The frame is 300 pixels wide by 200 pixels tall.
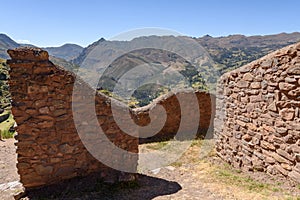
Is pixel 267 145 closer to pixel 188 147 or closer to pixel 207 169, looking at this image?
pixel 207 169

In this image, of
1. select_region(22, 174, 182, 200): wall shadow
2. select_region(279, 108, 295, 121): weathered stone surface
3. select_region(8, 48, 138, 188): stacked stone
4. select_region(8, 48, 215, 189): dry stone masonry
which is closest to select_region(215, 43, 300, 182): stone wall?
select_region(279, 108, 295, 121): weathered stone surface

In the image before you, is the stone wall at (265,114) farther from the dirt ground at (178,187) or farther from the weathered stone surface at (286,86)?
the dirt ground at (178,187)

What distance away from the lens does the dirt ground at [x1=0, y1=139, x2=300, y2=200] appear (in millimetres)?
4188

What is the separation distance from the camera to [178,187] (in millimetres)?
4844

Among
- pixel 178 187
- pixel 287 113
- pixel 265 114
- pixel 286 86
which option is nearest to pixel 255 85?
pixel 265 114

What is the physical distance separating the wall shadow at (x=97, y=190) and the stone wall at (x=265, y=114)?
6.47ft

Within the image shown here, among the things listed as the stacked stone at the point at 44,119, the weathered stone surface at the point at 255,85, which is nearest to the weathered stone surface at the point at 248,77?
the weathered stone surface at the point at 255,85

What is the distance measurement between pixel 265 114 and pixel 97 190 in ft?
12.0

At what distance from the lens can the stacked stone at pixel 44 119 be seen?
411 centimetres

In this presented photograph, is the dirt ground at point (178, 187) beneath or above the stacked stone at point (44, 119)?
beneath

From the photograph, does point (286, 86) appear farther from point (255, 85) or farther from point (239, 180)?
point (239, 180)

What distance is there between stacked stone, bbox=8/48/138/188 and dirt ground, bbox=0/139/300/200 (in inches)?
10.8

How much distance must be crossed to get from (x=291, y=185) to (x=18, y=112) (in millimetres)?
4980

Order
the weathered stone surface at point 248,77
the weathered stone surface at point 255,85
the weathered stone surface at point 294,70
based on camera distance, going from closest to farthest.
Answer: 1. the weathered stone surface at point 294,70
2. the weathered stone surface at point 255,85
3. the weathered stone surface at point 248,77
